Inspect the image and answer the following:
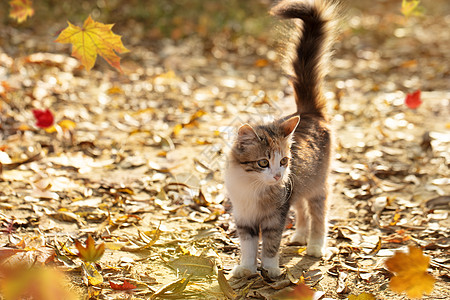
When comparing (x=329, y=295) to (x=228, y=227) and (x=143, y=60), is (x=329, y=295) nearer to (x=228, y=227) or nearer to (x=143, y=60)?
(x=228, y=227)

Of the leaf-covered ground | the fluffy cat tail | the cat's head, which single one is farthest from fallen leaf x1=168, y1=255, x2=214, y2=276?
the fluffy cat tail

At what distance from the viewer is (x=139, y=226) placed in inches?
119

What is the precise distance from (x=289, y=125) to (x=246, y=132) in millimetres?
232

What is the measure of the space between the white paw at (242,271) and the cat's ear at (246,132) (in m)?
0.68

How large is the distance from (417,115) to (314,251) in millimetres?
2772

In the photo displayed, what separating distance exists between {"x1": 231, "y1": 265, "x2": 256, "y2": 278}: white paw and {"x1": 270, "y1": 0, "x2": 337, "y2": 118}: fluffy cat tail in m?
1.03

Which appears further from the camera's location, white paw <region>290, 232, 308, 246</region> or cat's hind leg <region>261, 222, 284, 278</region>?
white paw <region>290, 232, 308, 246</region>

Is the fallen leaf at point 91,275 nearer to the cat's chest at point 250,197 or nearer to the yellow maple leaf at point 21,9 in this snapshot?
the cat's chest at point 250,197

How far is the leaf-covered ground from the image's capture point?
8.45ft

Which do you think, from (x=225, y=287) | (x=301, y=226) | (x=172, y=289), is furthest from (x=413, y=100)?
(x=172, y=289)

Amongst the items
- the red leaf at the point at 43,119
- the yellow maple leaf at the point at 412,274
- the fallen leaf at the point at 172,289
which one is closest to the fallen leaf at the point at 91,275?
the fallen leaf at the point at 172,289

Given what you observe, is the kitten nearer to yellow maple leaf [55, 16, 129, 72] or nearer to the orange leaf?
the orange leaf

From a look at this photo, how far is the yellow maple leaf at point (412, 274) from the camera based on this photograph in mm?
2170

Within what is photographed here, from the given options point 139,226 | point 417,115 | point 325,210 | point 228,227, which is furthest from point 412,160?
point 139,226
